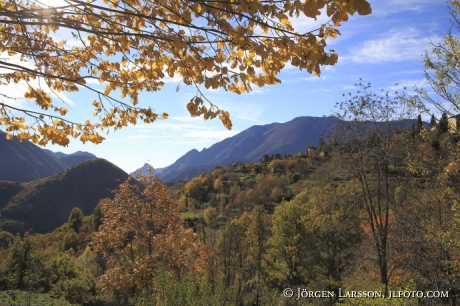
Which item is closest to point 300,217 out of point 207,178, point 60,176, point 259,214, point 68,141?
point 259,214

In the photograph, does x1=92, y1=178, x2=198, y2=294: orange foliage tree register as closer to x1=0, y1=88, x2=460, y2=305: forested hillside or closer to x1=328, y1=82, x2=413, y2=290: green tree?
x1=0, y1=88, x2=460, y2=305: forested hillside

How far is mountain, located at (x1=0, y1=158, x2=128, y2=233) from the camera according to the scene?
68.2 m

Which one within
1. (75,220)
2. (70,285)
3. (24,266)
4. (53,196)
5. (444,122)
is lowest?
(75,220)

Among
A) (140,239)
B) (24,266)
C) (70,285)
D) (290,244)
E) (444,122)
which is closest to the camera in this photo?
(444,122)

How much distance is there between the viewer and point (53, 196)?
80000 millimetres

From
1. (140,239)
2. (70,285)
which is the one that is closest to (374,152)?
(140,239)

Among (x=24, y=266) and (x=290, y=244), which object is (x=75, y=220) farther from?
(x=290, y=244)

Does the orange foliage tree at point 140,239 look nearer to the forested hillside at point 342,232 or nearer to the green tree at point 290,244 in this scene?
the forested hillside at point 342,232

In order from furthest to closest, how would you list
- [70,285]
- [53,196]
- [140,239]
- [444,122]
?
[53,196] < [70,285] < [140,239] < [444,122]

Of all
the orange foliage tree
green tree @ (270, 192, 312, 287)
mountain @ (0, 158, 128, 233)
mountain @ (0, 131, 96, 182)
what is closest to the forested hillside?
the orange foliage tree

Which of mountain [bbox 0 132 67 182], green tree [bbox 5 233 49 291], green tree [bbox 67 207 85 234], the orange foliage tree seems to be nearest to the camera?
the orange foliage tree

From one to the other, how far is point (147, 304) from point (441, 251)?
10095mm

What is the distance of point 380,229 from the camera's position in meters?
11.3

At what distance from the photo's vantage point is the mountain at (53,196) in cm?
6819
